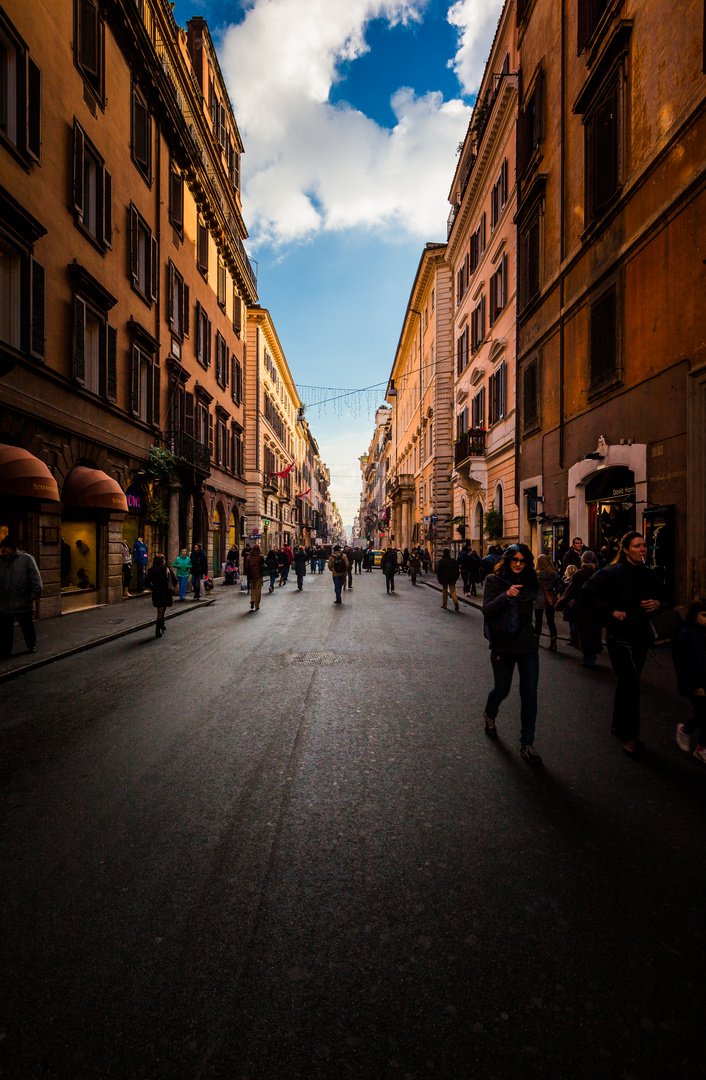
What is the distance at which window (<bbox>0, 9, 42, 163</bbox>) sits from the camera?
38.0 ft

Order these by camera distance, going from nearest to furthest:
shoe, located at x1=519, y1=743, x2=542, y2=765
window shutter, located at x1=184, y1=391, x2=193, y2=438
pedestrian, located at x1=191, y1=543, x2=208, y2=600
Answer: shoe, located at x1=519, y1=743, x2=542, y2=765 → pedestrian, located at x1=191, y1=543, x2=208, y2=600 → window shutter, located at x1=184, y1=391, x2=193, y2=438

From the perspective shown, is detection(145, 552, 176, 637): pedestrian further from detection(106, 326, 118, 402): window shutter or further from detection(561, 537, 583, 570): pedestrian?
detection(561, 537, 583, 570): pedestrian

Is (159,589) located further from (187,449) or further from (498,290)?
(498,290)

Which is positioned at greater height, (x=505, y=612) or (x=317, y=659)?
(x=505, y=612)

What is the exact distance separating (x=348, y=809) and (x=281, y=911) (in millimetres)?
1084

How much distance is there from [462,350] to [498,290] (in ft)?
25.4

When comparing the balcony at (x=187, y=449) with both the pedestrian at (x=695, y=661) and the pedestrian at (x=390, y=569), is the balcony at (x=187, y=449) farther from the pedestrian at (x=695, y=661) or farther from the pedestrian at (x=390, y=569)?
the pedestrian at (x=695, y=661)

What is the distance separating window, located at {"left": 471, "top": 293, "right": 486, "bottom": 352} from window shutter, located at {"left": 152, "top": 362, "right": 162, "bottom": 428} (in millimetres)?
13048

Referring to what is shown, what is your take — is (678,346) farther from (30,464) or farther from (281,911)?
(30,464)

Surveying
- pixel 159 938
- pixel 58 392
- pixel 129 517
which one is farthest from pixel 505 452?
pixel 159 938

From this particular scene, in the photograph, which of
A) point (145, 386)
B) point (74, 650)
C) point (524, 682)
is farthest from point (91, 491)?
point (524, 682)

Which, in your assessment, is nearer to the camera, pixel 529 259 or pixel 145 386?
pixel 529 259

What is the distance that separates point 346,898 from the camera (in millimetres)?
2807

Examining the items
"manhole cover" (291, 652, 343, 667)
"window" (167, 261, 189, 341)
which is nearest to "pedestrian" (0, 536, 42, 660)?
"manhole cover" (291, 652, 343, 667)
